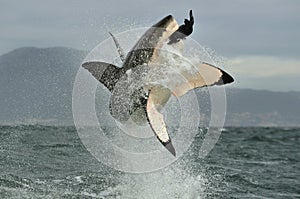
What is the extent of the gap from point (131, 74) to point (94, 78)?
130cm

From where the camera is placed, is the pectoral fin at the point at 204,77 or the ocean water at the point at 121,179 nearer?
the pectoral fin at the point at 204,77

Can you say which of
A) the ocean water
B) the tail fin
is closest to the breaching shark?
the tail fin

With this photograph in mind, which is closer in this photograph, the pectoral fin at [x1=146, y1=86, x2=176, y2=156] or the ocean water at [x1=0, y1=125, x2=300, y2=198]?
the pectoral fin at [x1=146, y1=86, x2=176, y2=156]

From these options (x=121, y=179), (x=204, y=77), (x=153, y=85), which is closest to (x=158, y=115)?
(x=153, y=85)

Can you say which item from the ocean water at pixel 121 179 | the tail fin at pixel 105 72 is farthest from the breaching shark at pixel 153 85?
the ocean water at pixel 121 179

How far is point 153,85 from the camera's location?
34.8ft

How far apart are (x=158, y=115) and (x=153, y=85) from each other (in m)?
0.57

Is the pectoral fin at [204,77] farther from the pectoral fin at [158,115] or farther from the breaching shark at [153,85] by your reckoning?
the pectoral fin at [158,115]

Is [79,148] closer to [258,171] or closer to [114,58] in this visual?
[258,171]

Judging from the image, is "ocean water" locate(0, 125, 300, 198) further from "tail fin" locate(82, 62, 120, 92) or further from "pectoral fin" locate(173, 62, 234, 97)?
"pectoral fin" locate(173, 62, 234, 97)

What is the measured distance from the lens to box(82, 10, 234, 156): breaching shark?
10.1m

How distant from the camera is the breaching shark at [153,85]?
1010 centimetres

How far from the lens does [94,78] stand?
11727 millimetres

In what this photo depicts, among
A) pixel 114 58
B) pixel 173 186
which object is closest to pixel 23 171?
pixel 173 186
